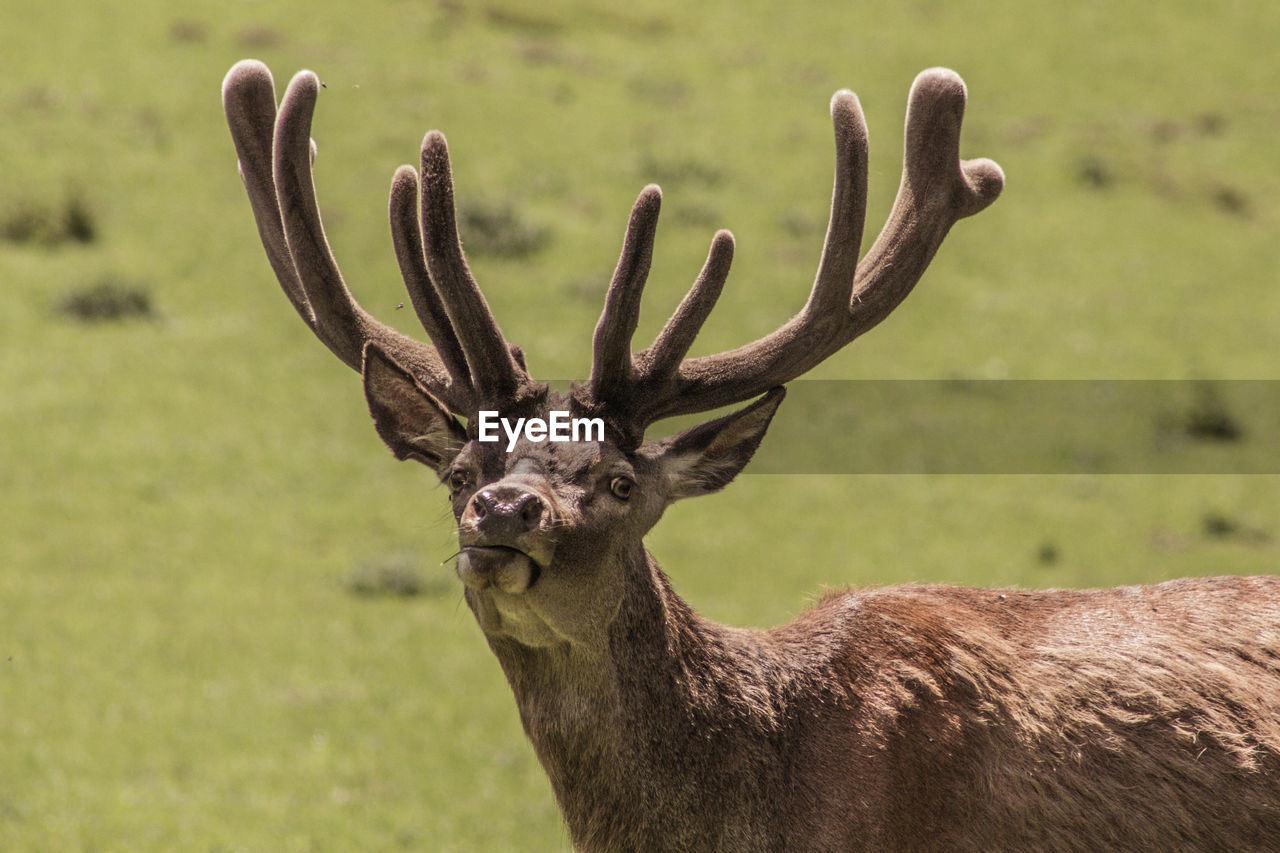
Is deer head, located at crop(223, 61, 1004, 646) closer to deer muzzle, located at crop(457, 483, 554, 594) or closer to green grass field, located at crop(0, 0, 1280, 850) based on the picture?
deer muzzle, located at crop(457, 483, 554, 594)

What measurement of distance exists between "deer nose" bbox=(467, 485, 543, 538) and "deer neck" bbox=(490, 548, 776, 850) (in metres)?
0.54

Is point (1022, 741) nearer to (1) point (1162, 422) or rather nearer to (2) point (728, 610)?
(2) point (728, 610)

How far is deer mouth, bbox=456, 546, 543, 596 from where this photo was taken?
4.18m

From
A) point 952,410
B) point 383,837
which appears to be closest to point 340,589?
point 383,837

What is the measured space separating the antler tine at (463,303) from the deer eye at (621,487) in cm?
45

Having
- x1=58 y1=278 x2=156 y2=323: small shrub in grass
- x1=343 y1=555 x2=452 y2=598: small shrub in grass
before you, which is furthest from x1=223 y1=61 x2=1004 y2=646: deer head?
x1=58 y1=278 x2=156 y2=323: small shrub in grass

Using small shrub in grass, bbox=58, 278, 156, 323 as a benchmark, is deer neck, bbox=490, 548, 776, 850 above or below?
below

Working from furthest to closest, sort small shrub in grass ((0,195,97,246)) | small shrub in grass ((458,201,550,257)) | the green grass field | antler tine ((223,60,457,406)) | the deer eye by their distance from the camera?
small shrub in grass ((458,201,550,257)) < small shrub in grass ((0,195,97,246)) < the green grass field < antler tine ((223,60,457,406)) < the deer eye

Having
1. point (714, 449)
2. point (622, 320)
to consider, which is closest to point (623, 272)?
point (622, 320)

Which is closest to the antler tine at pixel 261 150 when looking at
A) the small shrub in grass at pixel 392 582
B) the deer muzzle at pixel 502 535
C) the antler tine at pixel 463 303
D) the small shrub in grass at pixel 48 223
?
the antler tine at pixel 463 303

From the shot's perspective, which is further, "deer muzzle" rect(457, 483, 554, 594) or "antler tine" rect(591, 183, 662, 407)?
"antler tine" rect(591, 183, 662, 407)

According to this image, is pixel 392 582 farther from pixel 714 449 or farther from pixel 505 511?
pixel 505 511

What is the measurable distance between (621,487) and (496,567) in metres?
0.58

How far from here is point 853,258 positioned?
523 cm
